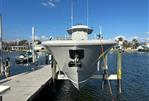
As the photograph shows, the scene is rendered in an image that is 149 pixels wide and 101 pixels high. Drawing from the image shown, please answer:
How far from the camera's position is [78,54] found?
16.1 m

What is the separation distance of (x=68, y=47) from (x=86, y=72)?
2.28 meters

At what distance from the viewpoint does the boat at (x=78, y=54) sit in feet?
51.7

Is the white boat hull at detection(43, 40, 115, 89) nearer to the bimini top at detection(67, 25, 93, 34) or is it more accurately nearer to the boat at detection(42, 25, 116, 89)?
the boat at detection(42, 25, 116, 89)

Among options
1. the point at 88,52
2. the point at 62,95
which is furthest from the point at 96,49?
the point at 62,95

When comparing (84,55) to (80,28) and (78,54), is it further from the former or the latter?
(80,28)

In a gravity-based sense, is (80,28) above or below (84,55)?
above

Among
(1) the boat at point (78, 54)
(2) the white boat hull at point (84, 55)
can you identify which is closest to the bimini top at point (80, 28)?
(1) the boat at point (78, 54)

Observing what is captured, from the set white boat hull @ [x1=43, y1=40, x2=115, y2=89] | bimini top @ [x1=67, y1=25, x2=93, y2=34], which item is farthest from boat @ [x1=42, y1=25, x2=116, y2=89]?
bimini top @ [x1=67, y1=25, x2=93, y2=34]

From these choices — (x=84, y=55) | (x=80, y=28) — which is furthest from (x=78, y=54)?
(x=80, y=28)

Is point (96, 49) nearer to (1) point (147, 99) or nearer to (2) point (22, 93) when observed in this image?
(2) point (22, 93)

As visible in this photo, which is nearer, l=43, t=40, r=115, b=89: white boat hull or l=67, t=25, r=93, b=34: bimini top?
l=43, t=40, r=115, b=89: white boat hull

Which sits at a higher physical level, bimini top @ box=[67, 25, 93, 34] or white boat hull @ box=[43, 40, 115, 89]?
bimini top @ box=[67, 25, 93, 34]

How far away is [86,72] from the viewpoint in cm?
1692

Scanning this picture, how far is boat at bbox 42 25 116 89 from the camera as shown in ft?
51.7
